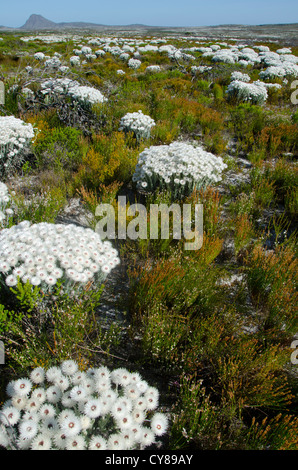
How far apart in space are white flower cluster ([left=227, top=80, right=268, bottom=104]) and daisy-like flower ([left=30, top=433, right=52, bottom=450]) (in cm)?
1156

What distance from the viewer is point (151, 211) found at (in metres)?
3.72

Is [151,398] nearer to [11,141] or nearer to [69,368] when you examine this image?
[69,368]

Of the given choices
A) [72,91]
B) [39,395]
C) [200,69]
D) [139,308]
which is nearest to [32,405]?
[39,395]

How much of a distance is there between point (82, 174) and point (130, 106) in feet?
12.2

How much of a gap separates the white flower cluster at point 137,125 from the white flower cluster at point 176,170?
1.60m

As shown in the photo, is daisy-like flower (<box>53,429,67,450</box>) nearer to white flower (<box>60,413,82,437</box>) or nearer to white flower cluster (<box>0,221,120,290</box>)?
white flower (<box>60,413,82,437</box>)

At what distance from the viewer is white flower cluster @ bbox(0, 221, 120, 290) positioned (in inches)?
83.3

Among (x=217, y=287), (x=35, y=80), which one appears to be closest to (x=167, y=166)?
(x=217, y=287)

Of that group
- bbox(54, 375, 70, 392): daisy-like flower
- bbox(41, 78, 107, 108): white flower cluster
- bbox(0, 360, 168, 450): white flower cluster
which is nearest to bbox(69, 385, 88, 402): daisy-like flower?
bbox(0, 360, 168, 450): white flower cluster

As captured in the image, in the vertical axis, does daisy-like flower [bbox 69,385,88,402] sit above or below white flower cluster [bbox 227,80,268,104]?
below

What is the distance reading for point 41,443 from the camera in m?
1.32

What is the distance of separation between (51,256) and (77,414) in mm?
1199

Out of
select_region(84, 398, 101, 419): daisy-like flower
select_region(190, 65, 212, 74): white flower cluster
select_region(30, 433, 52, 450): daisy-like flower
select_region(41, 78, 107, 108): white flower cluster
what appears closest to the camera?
select_region(30, 433, 52, 450): daisy-like flower
